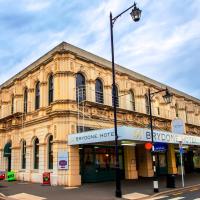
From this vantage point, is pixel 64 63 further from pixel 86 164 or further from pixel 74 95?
pixel 86 164

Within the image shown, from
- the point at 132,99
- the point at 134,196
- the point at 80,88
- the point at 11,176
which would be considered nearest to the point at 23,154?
the point at 11,176

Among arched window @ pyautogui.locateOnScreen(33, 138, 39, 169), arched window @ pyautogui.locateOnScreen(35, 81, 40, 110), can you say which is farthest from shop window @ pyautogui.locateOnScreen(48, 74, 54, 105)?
arched window @ pyautogui.locateOnScreen(33, 138, 39, 169)

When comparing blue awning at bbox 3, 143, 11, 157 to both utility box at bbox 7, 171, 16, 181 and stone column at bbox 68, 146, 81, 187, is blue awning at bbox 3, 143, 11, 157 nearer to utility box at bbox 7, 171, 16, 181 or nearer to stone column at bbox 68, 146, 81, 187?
utility box at bbox 7, 171, 16, 181

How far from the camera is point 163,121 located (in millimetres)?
30094

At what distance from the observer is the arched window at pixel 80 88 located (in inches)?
882

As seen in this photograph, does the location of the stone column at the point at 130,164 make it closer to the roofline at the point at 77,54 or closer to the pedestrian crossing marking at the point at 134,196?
the roofline at the point at 77,54

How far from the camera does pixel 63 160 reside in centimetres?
1995

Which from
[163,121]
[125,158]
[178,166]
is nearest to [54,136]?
[125,158]

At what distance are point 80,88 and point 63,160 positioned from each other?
615cm

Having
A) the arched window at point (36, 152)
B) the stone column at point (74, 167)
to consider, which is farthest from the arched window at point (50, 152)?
the stone column at point (74, 167)

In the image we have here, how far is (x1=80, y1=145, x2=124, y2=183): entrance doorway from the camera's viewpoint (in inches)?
834

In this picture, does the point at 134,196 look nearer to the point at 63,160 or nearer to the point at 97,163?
the point at 63,160

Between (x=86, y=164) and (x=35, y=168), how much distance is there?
4.88m

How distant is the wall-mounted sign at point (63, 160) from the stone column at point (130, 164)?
6.65 meters
